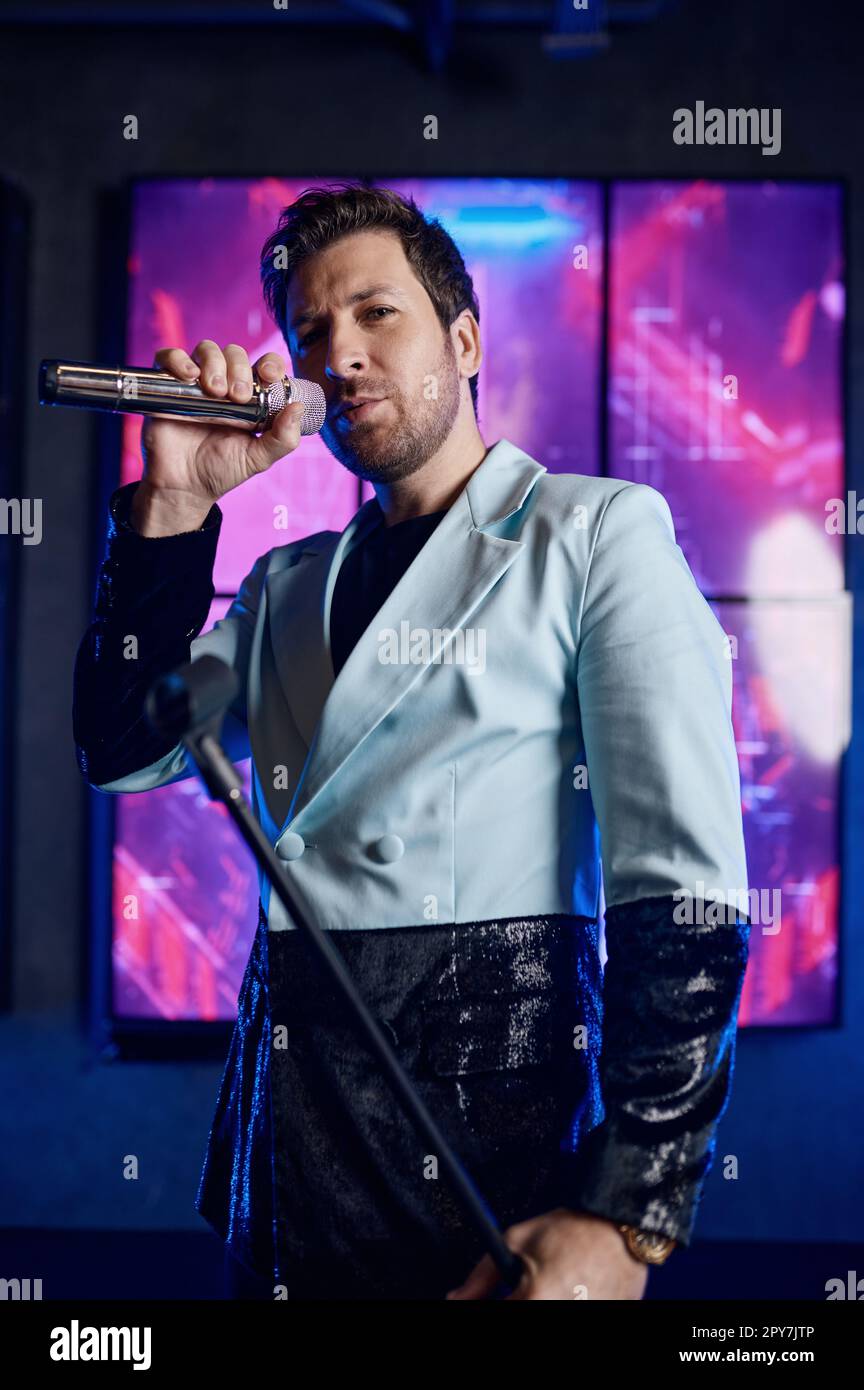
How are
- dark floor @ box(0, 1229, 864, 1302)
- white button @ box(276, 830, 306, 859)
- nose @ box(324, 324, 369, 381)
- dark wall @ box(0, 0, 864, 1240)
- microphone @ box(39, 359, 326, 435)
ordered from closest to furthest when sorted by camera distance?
microphone @ box(39, 359, 326, 435), white button @ box(276, 830, 306, 859), nose @ box(324, 324, 369, 381), dark floor @ box(0, 1229, 864, 1302), dark wall @ box(0, 0, 864, 1240)

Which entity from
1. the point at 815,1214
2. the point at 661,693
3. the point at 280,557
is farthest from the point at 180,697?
the point at 815,1214

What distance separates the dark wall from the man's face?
1768mm

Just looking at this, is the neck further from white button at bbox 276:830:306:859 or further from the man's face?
white button at bbox 276:830:306:859

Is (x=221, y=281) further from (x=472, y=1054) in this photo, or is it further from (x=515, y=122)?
(x=472, y=1054)

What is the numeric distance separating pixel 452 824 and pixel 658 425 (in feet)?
6.59

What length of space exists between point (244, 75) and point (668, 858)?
111 inches

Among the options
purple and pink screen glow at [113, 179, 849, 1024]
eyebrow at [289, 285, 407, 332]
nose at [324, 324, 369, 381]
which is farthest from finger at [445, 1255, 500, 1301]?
purple and pink screen glow at [113, 179, 849, 1024]

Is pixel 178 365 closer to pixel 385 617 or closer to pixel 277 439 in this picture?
pixel 277 439

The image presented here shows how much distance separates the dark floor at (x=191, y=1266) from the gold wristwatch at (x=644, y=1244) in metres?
1.99

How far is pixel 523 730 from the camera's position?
109 centimetres

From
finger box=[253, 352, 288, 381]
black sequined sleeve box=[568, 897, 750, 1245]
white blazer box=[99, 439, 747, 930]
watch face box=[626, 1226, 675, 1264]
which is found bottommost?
watch face box=[626, 1226, 675, 1264]

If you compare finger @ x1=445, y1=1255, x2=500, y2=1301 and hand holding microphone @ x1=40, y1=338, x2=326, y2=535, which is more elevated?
A: hand holding microphone @ x1=40, y1=338, x2=326, y2=535

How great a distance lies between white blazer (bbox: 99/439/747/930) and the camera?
3.24ft

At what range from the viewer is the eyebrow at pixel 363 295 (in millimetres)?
1308
